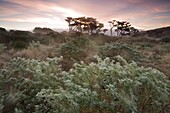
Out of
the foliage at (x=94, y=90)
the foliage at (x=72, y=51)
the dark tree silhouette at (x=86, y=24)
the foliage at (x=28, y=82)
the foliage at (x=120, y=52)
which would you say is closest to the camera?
the foliage at (x=94, y=90)

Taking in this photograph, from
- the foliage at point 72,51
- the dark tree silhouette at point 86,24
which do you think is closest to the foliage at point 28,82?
the foliage at point 72,51

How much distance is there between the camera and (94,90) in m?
4.00


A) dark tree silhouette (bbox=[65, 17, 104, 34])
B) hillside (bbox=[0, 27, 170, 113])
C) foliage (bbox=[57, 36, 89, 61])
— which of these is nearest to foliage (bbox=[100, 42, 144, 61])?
foliage (bbox=[57, 36, 89, 61])

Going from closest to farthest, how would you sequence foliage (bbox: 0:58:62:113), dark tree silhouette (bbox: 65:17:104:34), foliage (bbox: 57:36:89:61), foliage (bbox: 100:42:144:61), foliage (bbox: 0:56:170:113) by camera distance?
foliage (bbox: 0:56:170:113) → foliage (bbox: 0:58:62:113) → foliage (bbox: 57:36:89:61) → foliage (bbox: 100:42:144:61) → dark tree silhouette (bbox: 65:17:104:34)

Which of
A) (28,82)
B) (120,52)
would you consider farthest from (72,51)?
(28,82)

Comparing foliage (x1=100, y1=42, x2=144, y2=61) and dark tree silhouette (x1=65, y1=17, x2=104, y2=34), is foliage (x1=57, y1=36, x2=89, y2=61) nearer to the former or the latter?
foliage (x1=100, y1=42, x2=144, y2=61)

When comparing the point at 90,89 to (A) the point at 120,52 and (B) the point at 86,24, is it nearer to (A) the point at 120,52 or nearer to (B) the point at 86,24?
(A) the point at 120,52

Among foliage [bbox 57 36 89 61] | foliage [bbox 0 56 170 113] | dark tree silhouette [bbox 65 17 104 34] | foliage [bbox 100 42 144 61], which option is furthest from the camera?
dark tree silhouette [bbox 65 17 104 34]

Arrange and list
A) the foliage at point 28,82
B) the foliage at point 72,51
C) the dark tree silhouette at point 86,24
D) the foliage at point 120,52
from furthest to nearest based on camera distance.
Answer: the dark tree silhouette at point 86,24 < the foliage at point 120,52 < the foliage at point 72,51 < the foliage at point 28,82

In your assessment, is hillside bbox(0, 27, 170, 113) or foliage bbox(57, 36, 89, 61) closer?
hillside bbox(0, 27, 170, 113)

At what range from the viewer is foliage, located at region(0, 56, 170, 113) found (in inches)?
140

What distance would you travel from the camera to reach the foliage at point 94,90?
3.55m

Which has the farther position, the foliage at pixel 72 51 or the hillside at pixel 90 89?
the foliage at pixel 72 51

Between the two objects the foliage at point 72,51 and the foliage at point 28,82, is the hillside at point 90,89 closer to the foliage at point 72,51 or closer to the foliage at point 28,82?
the foliage at point 28,82
